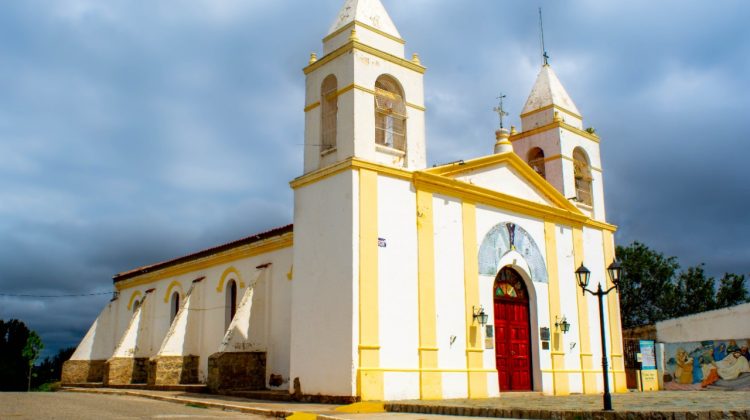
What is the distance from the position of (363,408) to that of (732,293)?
37668mm

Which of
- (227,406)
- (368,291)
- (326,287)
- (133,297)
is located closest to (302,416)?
(227,406)

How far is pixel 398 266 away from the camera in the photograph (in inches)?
656

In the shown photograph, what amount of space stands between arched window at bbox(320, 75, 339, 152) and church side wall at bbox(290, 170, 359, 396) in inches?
59.7

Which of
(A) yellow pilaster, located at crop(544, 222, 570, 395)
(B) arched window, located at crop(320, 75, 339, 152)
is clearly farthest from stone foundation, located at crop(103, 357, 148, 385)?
(A) yellow pilaster, located at crop(544, 222, 570, 395)

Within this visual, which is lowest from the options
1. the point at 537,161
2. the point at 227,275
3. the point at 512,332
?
the point at 512,332

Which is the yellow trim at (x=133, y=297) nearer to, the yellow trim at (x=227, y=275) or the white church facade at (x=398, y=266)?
the white church facade at (x=398, y=266)

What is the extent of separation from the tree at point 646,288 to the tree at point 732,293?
8.89ft

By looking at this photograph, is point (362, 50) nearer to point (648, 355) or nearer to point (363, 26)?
point (363, 26)

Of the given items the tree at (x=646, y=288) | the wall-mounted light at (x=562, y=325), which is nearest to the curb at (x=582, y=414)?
the wall-mounted light at (x=562, y=325)

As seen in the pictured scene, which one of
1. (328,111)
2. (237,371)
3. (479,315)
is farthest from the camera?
(237,371)

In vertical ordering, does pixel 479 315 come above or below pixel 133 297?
below

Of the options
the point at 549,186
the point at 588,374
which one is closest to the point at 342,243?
the point at 549,186

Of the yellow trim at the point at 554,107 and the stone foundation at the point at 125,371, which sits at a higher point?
the yellow trim at the point at 554,107

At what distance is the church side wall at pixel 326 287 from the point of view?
1559 cm
